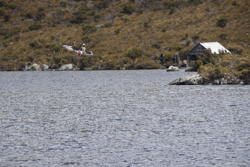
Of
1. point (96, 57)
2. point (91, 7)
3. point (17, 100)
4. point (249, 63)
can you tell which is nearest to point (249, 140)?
point (17, 100)

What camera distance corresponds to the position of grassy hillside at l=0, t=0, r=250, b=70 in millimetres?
123875

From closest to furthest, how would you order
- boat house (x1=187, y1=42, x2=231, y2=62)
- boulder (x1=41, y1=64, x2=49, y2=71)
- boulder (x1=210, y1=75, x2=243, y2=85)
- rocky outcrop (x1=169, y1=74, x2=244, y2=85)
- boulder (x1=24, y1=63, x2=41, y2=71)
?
boulder (x1=210, y1=75, x2=243, y2=85)
rocky outcrop (x1=169, y1=74, x2=244, y2=85)
boat house (x1=187, y1=42, x2=231, y2=62)
boulder (x1=24, y1=63, x2=41, y2=71)
boulder (x1=41, y1=64, x2=49, y2=71)

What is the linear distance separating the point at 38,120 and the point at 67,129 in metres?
4.86

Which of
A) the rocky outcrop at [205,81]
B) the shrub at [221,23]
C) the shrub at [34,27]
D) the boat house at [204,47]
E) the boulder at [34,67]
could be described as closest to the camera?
the rocky outcrop at [205,81]

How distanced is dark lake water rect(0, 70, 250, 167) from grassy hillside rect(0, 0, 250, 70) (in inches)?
2472

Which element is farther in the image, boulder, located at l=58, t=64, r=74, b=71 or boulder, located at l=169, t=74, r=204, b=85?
boulder, located at l=58, t=64, r=74, b=71

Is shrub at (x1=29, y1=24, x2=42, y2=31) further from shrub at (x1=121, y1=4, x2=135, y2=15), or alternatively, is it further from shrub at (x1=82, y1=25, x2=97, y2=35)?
shrub at (x1=121, y1=4, x2=135, y2=15)

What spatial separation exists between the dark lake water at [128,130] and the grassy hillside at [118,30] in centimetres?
6280

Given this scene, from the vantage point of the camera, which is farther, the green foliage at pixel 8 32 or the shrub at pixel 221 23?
the green foliage at pixel 8 32

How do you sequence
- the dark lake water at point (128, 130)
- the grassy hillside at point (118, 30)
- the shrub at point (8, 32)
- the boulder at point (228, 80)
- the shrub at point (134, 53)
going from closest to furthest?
1. the dark lake water at point (128, 130)
2. the boulder at point (228, 80)
3. the shrub at point (134, 53)
4. the grassy hillside at point (118, 30)
5. the shrub at point (8, 32)

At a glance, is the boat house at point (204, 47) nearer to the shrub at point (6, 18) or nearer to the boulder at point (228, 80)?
the boulder at point (228, 80)

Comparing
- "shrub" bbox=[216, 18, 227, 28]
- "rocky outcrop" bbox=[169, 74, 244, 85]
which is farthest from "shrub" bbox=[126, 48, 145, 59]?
"rocky outcrop" bbox=[169, 74, 244, 85]

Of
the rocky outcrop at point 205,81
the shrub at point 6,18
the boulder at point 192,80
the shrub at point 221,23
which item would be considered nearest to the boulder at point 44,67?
the shrub at point 221,23

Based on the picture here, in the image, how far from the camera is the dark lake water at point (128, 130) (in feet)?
76.0
